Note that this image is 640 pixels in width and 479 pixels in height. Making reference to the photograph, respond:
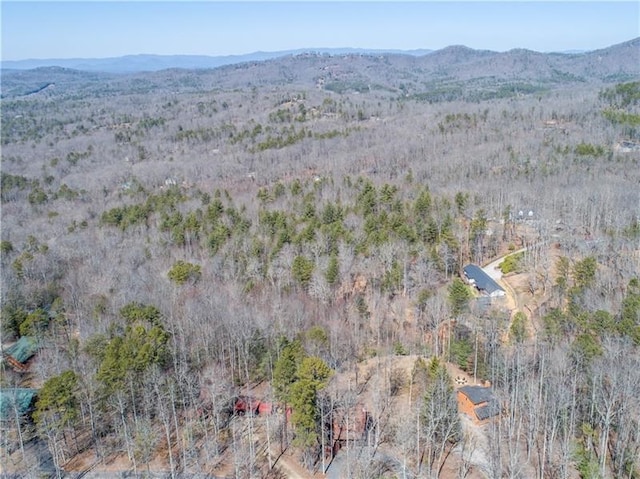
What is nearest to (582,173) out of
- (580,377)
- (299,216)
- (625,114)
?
(625,114)

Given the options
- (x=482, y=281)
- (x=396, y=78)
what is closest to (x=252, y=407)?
(x=482, y=281)

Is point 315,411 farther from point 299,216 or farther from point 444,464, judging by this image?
point 299,216

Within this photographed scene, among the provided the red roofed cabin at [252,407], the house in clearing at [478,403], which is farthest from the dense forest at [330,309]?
the house in clearing at [478,403]

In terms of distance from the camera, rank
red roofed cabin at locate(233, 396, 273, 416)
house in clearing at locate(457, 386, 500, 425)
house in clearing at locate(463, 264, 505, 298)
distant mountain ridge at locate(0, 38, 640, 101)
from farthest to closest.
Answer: distant mountain ridge at locate(0, 38, 640, 101)
house in clearing at locate(463, 264, 505, 298)
red roofed cabin at locate(233, 396, 273, 416)
house in clearing at locate(457, 386, 500, 425)

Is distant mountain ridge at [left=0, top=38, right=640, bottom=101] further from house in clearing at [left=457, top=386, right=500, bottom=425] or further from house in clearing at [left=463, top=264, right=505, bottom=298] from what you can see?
house in clearing at [left=457, top=386, right=500, bottom=425]

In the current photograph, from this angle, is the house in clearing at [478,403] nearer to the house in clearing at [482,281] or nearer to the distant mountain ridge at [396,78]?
the house in clearing at [482,281]

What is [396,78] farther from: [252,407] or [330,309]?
[252,407]

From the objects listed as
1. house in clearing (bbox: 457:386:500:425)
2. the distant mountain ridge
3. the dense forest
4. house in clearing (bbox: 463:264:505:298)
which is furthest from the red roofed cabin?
the distant mountain ridge
